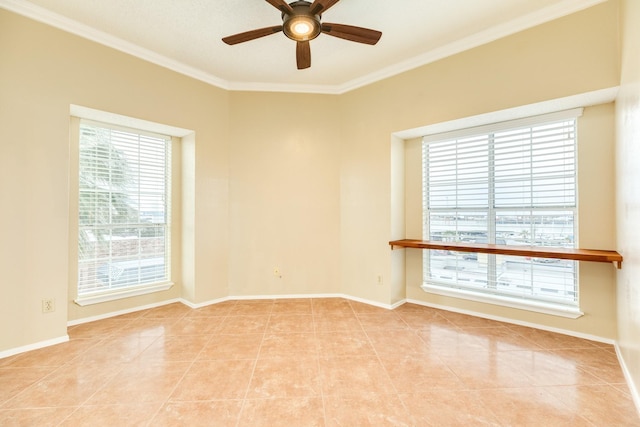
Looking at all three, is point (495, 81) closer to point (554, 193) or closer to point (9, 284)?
point (554, 193)

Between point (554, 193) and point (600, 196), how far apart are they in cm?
33

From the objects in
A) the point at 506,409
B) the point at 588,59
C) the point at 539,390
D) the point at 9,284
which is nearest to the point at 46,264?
the point at 9,284

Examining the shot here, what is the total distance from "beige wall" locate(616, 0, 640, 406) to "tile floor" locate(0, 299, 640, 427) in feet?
1.09

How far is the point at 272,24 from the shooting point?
2.67m

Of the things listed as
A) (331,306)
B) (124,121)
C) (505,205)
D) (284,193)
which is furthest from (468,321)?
(124,121)

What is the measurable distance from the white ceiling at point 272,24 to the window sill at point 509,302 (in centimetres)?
276

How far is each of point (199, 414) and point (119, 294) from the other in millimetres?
2345

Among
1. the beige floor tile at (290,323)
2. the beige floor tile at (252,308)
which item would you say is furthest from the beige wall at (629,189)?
the beige floor tile at (252,308)

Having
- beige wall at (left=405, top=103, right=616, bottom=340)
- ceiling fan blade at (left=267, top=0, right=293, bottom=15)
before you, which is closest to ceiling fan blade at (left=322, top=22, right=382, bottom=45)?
ceiling fan blade at (left=267, top=0, right=293, bottom=15)

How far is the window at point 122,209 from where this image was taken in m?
3.06

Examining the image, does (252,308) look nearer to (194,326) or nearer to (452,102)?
(194,326)

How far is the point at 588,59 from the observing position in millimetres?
2305

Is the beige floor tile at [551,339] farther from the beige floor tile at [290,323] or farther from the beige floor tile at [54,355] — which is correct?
the beige floor tile at [54,355]

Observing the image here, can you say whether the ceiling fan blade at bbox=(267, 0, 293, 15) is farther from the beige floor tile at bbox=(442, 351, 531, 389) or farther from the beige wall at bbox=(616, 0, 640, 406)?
the beige floor tile at bbox=(442, 351, 531, 389)
